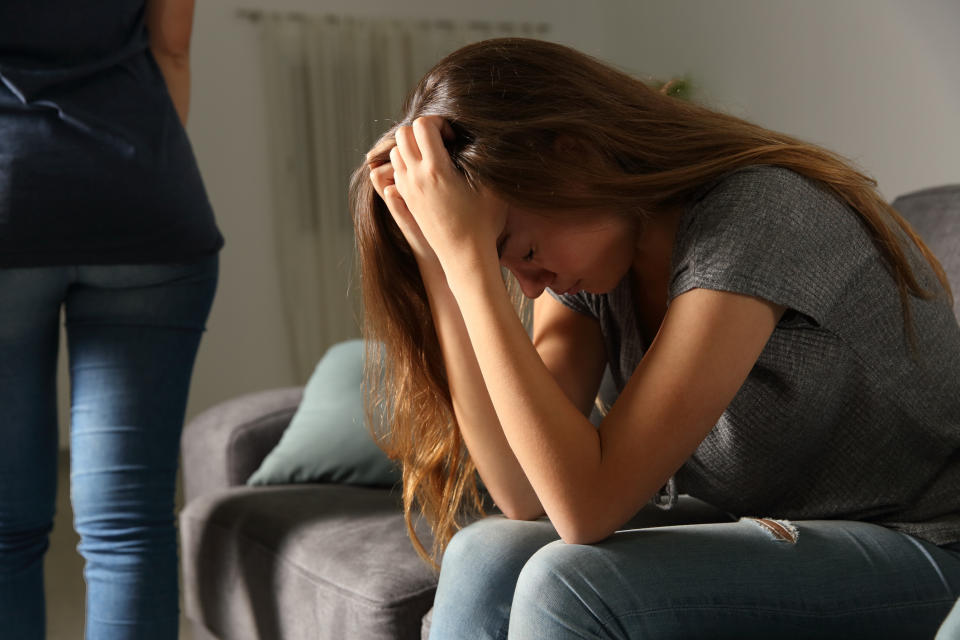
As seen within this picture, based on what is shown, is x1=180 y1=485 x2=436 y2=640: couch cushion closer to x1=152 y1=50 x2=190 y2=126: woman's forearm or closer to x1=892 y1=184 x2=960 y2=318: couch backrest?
x1=152 y1=50 x2=190 y2=126: woman's forearm

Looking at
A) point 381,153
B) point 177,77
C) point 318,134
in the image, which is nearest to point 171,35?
point 177,77

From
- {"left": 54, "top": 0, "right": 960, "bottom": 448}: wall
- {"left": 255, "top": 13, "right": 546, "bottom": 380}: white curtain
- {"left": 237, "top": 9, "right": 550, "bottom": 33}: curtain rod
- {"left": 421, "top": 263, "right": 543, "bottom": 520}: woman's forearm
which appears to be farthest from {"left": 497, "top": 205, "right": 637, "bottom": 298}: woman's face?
{"left": 237, "top": 9, "right": 550, "bottom": 33}: curtain rod

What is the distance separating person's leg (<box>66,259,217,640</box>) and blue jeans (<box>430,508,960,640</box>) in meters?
0.58

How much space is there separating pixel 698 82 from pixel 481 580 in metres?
3.81

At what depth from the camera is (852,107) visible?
11.7ft

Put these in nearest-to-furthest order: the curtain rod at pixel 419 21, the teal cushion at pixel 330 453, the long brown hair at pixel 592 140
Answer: the long brown hair at pixel 592 140, the teal cushion at pixel 330 453, the curtain rod at pixel 419 21

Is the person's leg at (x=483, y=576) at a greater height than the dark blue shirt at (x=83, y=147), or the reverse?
the dark blue shirt at (x=83, y=147)

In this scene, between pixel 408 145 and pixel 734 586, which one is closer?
pixel 734 586

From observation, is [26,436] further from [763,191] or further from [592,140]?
[763,191]

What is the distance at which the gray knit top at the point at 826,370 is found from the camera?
0.93 metres

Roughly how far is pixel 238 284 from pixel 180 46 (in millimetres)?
3331

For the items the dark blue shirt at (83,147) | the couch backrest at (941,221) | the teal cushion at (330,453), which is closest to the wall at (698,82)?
the couch backrest at (941,221)

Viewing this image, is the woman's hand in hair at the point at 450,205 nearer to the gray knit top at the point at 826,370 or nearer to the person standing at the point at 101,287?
the gray knit top at the point at 826,370

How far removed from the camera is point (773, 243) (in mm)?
921
